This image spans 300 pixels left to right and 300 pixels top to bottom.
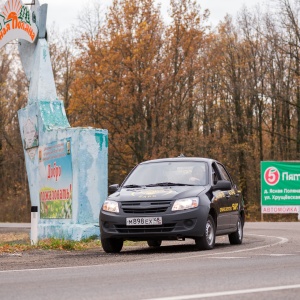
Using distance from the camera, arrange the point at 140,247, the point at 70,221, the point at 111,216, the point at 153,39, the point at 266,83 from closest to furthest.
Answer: the point at 111,216 → the point at 140,247 → the point at 70,221 → the point at 153,39 → the point at 266,83

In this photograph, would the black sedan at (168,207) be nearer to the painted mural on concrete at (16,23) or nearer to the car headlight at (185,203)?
the car headlight at (185,203)

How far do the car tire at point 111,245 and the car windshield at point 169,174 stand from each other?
1140 mm

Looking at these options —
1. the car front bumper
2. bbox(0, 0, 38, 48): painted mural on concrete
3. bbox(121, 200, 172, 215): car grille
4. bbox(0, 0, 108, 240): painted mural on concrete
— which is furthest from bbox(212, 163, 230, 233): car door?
bbox(0, 0, 38, 48): painted mural on concrete

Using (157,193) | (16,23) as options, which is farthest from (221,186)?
(16,23)

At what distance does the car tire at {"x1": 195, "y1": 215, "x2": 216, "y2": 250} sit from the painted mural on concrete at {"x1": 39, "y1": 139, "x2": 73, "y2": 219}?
20.2ft

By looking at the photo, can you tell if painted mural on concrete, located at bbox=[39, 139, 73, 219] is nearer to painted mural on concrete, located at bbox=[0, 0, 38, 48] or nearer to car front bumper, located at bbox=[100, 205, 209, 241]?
painted mural on concrete, located at bbox=[0, 0, 38, 48]

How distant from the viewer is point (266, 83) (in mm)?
55938

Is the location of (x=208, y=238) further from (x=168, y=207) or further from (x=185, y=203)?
(x=168, y=207)

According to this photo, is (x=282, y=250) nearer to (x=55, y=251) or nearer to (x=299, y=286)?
(x=55, y=251)

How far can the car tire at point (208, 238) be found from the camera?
15.4 m

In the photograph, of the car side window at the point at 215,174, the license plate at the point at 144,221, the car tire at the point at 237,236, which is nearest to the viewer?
the license plate at the point at 144,221

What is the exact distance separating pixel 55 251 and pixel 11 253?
0.87m

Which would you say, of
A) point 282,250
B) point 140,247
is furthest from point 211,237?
point 140,247

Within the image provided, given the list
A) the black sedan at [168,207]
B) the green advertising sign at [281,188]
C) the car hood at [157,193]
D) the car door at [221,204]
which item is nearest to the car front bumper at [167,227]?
the black sedan at [168,207]
